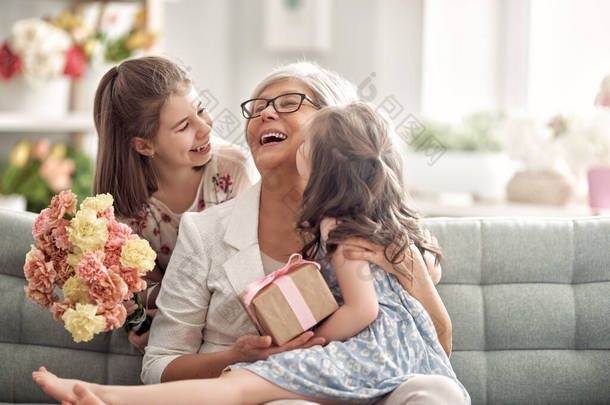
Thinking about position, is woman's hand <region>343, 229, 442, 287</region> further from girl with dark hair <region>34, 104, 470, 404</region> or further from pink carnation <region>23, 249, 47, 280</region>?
pink carnation <region>23, 249, 47, 280</region>

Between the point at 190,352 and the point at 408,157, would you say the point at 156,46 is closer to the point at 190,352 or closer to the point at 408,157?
the point at 408,157

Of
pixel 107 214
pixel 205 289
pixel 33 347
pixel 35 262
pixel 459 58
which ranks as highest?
pixel 459 58

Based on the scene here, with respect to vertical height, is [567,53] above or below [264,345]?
above

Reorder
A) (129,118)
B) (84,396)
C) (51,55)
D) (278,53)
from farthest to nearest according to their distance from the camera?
1. (278,53)
2. (51,55)
3. (129,118)
4. (84,396)

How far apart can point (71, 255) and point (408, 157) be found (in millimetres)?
2671

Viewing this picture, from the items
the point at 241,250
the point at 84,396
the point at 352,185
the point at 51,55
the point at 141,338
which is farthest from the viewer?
the point at 51,55

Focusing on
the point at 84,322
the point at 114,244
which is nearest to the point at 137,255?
the point at 114,244

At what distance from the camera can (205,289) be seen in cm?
180

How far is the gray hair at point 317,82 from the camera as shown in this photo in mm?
1840

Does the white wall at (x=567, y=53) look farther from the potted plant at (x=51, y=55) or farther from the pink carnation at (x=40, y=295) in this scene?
the pink carnation at (x=40, y=295)

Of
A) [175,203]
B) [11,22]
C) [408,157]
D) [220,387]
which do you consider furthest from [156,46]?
[220,387]

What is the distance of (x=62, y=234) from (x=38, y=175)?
178 centimetres

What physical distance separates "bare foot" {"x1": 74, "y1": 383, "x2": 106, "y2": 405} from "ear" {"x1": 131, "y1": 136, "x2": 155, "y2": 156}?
75 centimetres

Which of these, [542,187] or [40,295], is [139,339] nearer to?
[40,295]
